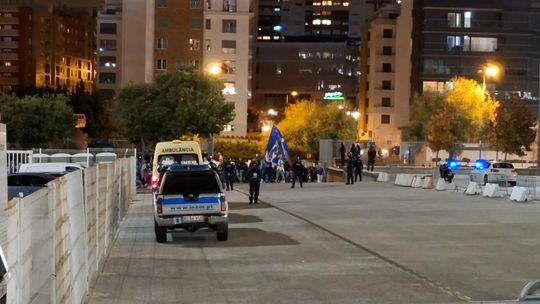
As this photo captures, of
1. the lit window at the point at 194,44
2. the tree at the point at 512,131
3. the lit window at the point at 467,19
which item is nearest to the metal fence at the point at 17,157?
the tree at the point at 512,131

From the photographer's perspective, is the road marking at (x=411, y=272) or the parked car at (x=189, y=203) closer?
the road marking at (x=411, y=272)

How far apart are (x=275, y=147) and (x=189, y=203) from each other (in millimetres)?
24184

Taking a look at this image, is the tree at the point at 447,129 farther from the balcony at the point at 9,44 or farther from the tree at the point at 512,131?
the balcony at the point at 9,44

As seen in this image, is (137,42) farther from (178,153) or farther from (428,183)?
(178,153)

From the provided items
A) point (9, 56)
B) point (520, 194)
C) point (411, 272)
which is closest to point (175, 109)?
point (520, 194)

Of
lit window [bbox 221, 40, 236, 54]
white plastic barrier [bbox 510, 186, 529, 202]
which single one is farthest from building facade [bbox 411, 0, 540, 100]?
white plastic barrier [bbox 510, 186, 529, 202]

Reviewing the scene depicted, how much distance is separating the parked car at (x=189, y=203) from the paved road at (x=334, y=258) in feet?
1.55

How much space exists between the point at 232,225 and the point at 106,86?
84.6 meters

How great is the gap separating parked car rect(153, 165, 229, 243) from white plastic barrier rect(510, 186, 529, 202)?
14728 millimetres

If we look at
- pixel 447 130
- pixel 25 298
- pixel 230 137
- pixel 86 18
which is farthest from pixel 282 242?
pixel 86 18

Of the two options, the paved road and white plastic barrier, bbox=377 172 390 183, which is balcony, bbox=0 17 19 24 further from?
the paved road

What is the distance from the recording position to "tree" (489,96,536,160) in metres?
59.8

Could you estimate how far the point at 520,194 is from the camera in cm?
2761

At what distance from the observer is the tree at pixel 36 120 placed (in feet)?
216
